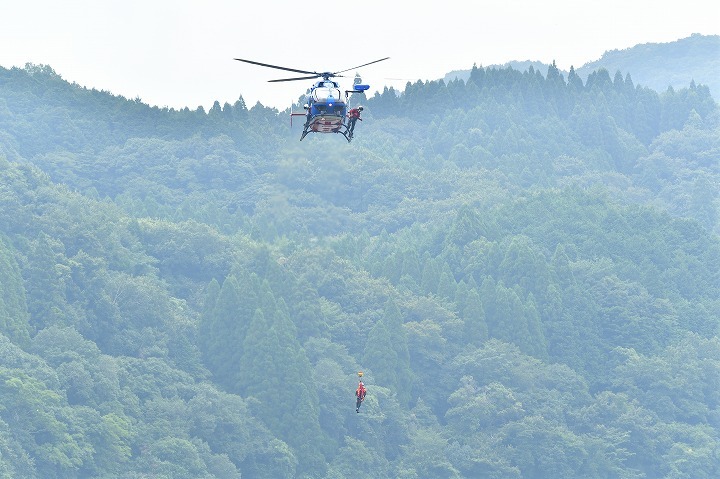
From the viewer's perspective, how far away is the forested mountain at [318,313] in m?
120

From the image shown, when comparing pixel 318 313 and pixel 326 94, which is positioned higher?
pixel 326 94

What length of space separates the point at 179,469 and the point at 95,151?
7164 cm

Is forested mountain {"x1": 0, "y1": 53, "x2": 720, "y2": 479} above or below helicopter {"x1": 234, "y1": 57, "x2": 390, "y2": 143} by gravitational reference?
below

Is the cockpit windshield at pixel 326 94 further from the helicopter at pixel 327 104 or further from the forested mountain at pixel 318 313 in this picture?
the forested mountain at pixel 318 313

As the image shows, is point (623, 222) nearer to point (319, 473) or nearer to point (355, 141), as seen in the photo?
point (355, 141)

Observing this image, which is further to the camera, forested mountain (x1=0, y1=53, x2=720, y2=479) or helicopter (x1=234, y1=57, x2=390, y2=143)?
forested mountain (x1=0, y1=53, x2=720, y2=479)

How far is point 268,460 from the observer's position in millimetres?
121375

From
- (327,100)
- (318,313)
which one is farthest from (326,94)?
(318,313)

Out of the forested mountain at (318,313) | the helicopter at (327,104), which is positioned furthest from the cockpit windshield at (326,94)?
the forested mountain at (318,313)

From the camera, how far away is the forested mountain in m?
120

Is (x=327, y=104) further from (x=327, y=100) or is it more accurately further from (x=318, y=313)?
(x=318, y=313)

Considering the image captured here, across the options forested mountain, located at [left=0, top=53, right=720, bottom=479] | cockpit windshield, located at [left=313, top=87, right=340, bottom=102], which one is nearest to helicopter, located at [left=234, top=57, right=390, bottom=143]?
cockpit windshield, located at [left=313, top=87, right=340, bottom=102]

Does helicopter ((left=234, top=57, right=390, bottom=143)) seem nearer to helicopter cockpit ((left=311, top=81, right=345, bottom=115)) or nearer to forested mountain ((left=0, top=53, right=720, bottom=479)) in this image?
helicopter cockpit ((left=311, top=81, right=345, bottom=115))

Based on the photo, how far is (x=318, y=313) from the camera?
456 feet
